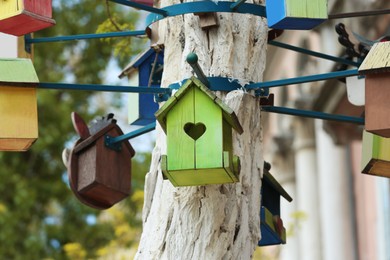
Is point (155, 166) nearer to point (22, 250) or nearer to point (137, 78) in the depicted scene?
point (137, 78)

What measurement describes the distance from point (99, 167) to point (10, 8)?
46.5 inches

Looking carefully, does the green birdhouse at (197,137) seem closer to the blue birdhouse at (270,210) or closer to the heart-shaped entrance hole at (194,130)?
the heart-shaped entrance hole at (194,130)

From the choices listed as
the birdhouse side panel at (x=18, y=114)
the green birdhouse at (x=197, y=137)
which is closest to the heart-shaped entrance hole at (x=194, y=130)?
the green birdhouse at (x=197, y=137)

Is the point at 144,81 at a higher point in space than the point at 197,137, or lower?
higher

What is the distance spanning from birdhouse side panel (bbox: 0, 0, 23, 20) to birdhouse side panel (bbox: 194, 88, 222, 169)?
2.66 ft

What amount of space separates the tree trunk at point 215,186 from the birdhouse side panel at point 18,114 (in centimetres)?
59

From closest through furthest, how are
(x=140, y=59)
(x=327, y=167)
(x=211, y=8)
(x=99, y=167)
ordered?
(x=211, y=8) < (x=99, y=167) < (x=140, y=59) < (x=327, y=167)

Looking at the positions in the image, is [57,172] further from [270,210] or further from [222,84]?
[222,84]

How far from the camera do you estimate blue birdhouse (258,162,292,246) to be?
628 cm

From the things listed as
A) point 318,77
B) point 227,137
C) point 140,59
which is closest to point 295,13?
point 318,77

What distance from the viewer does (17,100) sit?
539 centimetres

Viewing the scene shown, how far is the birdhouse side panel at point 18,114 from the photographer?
5379 millimetres

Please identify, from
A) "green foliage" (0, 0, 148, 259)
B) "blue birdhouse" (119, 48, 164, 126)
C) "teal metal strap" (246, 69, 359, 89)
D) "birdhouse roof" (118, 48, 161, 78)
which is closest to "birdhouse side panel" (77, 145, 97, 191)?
"blue birdhouse" (119, 48, 164, 126)

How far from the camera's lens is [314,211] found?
50.2ft
